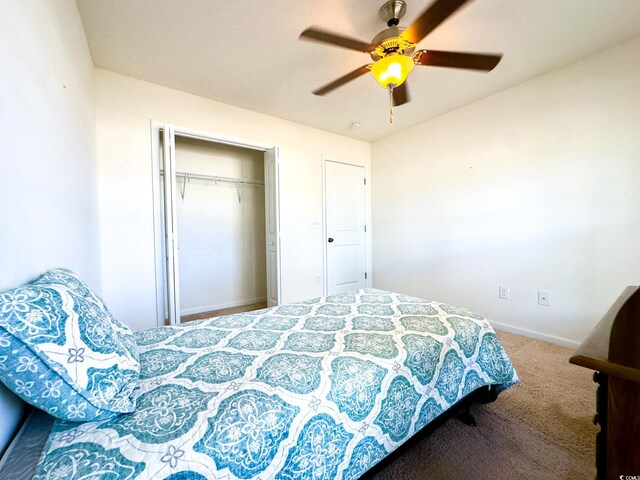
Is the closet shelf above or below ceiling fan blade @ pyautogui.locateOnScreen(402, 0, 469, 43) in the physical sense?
below

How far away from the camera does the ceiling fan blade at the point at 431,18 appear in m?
1.23

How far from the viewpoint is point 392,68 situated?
1611 millimetres

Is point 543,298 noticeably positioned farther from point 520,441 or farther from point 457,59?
point 457,59

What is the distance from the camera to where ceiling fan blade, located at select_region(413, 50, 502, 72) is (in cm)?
157

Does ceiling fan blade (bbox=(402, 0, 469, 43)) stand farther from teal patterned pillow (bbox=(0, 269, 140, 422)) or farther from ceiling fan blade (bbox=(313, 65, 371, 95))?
teal patterned pillow (bbox=(0, 269, 140, 422))

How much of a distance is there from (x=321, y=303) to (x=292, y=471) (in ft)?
3.60

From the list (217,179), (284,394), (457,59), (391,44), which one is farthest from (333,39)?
(217,179)

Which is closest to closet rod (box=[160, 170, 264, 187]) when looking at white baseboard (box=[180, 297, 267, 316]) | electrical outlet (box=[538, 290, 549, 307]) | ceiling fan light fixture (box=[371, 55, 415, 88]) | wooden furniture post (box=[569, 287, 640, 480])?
white baseboard (box=[180, 297, 267, 316])

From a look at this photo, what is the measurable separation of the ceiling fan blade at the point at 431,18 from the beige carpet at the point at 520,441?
2.18m

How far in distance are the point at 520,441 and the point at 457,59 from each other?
222cm

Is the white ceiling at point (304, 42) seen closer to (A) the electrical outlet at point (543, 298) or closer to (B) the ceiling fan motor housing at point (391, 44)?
(B) the ceiling fan motor housing at point (391, 44)

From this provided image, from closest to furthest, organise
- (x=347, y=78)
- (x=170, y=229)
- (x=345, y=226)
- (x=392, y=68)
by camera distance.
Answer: (x=392, y=68) → (x=347, y=78) → (x=170, y=229) → (x=345, y=226)

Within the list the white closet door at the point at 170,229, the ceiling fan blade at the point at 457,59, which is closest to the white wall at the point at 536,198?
the ceiling fan blade at the point at 457,59

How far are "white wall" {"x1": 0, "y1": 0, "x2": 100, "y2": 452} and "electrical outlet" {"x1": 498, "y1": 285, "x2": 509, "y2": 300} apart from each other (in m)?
3.49
